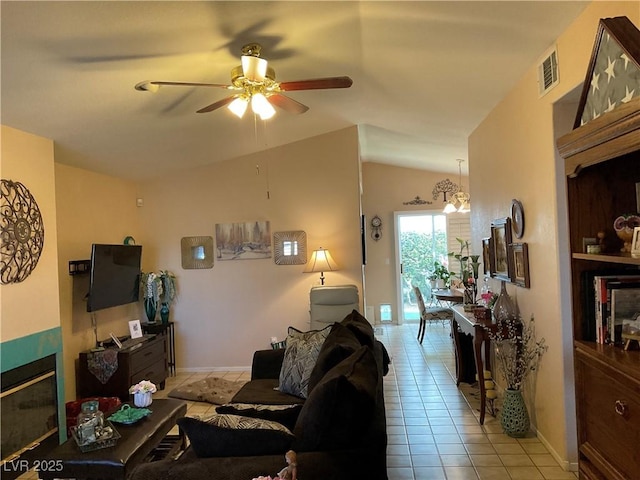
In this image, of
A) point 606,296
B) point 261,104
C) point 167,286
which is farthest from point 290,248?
point 606,296

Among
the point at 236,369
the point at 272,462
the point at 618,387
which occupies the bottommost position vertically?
the point at 236,369

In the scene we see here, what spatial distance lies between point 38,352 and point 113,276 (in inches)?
54.0

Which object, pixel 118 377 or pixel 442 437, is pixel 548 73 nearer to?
pixel 442 437

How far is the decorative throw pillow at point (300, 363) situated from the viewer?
126 inches

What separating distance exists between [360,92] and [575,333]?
3.17m

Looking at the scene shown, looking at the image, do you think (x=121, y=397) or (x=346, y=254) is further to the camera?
(x=346, y=254)

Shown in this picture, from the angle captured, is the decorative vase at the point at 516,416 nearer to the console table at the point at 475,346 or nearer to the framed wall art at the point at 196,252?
the console table at the point at 475,346

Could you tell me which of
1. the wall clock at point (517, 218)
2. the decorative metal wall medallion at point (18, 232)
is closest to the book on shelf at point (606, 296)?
the wall clock at point (517, 218)

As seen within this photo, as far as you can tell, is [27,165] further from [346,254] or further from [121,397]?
[346,254]

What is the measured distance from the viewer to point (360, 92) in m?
4.23

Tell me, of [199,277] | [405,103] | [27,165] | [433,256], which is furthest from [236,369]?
[433,256]

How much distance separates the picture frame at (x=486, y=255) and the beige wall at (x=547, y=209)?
535mm

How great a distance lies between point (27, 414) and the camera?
10.7 feet

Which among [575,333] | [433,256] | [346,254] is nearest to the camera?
[575,333]
